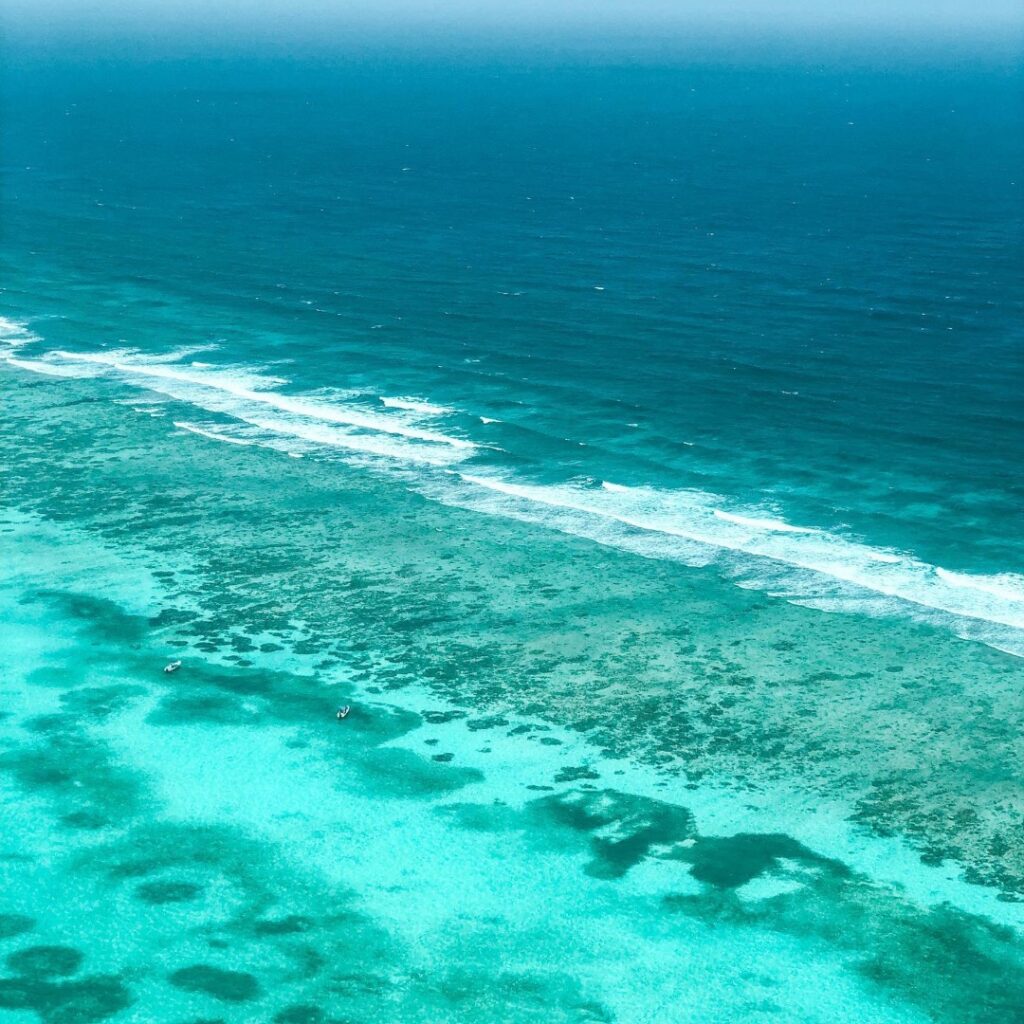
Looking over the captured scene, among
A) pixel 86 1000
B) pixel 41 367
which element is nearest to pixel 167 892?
pixel 86 1000

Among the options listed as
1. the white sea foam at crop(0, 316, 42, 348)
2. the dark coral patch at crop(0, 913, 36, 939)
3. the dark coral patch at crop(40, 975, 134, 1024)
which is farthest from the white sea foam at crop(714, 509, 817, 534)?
the white sea foam at crop(0, 316, 42, 348)

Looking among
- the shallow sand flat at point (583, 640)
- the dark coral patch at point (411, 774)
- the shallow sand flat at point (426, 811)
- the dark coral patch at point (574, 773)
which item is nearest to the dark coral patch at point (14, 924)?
the shallow sand flat at point (426, 811)

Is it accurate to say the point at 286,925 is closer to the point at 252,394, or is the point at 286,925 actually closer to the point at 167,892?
the point at 167,892

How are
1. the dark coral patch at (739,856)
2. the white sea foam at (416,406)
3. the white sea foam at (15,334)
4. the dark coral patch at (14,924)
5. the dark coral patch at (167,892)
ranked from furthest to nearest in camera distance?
1. the white sea foam at (15,334)
2. the white sea foam at (416,406)
3. the dark coral patch at (739,856)
4. the dark coral patch at (167,892)
5. the dark coral patch at (14,924)

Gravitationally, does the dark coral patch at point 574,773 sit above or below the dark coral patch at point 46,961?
above

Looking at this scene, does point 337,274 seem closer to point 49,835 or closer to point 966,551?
point 966,551

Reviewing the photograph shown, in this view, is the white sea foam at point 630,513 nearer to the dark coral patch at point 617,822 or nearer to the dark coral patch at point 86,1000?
the dark coral patch at point 617,822

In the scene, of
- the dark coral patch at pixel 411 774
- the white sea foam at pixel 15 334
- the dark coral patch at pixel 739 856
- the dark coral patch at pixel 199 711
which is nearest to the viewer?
the dark coral patch at pixel 739 856
